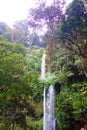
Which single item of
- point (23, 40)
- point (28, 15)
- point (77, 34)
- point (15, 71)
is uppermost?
point (23, 40)

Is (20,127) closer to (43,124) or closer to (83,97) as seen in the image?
(43,124)

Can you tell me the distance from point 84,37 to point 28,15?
2303mm

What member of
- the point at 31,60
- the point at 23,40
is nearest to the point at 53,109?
the point at 31,60

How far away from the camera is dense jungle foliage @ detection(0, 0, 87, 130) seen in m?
10.1

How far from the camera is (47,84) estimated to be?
50.7 feet

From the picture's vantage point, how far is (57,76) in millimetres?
14938

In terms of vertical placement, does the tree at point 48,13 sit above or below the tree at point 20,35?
below

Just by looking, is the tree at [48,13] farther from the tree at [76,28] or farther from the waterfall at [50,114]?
the waterfall at [50,114]

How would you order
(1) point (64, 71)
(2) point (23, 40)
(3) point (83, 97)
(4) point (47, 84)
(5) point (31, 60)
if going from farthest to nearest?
(2) point (23, 40) → (5) point (31, 60) → (4) point (47, 84) → (1) point (64, 71) → (3) point (83, 97)

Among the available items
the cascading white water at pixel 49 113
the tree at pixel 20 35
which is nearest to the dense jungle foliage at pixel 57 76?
the cascading white water at pixel 49 113

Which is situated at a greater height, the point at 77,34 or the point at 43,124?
the point at 77,34

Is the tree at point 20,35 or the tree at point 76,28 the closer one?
the tree at point 76,28

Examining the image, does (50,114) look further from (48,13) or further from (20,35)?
(20,35)

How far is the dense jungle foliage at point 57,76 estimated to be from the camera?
1006cm
